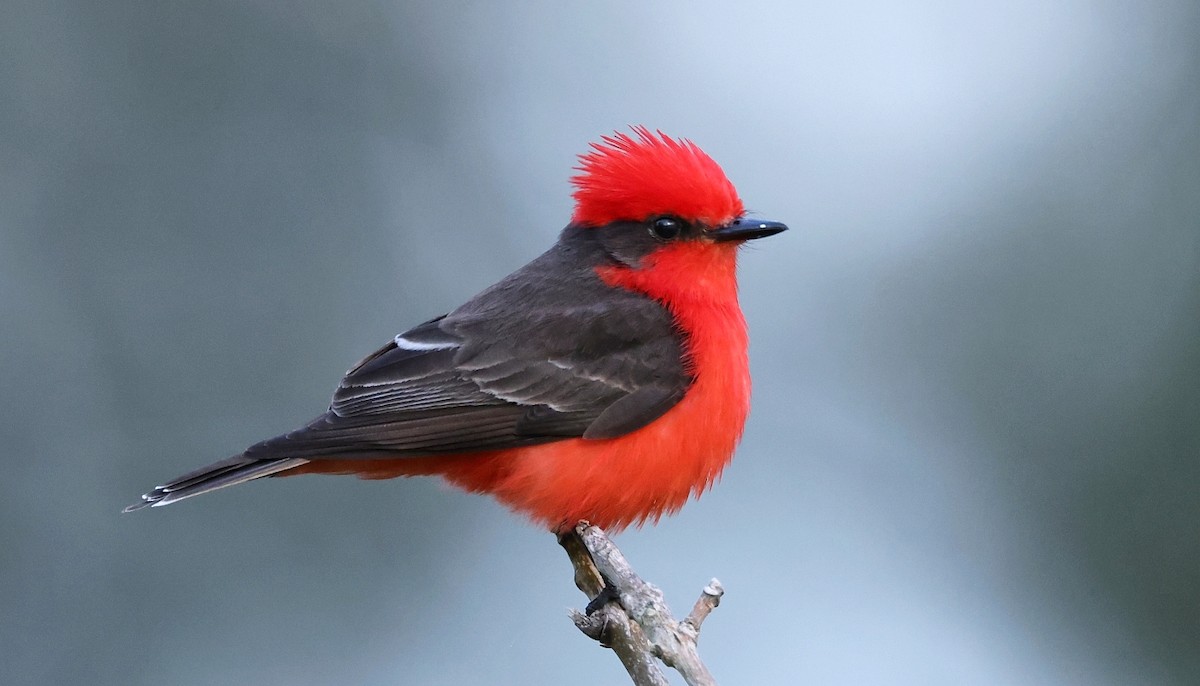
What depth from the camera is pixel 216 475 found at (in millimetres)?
4078

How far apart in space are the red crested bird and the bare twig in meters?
0.50

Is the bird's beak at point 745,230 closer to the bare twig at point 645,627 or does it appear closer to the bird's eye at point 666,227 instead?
the bird's eye at point 666,227

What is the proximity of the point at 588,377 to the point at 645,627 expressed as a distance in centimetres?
111

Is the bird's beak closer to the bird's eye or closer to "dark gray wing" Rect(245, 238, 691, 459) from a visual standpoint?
the bird's eye

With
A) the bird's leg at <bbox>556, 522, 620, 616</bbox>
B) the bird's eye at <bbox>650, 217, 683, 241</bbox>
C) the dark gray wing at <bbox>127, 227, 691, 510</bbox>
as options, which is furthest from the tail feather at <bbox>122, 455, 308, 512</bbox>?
the bird's eye at <bbox>650, 217, 683, 241</bbox>

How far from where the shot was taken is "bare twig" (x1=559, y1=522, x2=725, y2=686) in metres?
3.34

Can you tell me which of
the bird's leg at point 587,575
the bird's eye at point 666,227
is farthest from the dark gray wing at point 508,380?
the bird's leg at point 587,575

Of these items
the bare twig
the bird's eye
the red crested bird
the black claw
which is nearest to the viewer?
the bare twig

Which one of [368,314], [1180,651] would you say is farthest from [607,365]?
[1180,651]

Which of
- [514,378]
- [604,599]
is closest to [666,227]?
[514,378]

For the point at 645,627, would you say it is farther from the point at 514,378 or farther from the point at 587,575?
the point at 514,378

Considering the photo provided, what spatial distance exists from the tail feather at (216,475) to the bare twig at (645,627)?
102 centimetres

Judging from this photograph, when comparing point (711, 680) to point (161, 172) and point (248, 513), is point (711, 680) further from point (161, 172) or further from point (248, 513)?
point (161, 172)

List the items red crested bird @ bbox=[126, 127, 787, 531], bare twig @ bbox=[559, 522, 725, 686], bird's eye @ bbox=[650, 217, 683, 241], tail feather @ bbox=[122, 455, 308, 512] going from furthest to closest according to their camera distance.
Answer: bird's eye @ bbox=[650, 217, 683, 241], red crested bird @ bbox=[126, 127, 787, 531], tail feather @ bbox=[122, 455, 308, 512], bare twig @ bbox=[559, 522, 725, 686]
